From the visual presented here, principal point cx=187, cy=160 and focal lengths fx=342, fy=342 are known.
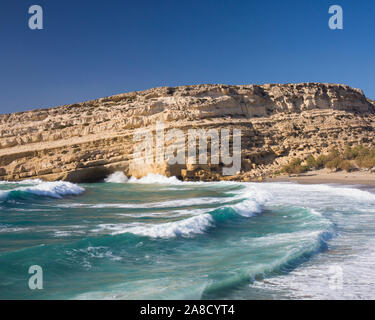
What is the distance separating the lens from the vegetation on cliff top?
89.0 ft

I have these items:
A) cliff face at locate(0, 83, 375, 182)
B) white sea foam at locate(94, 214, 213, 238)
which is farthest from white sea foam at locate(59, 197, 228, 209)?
cliff face at locate(0, 83, 375, 182)

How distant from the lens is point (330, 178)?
80.8ft

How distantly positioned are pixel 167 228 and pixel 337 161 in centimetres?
2260

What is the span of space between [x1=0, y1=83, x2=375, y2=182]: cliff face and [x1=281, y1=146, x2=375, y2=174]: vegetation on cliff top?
1.53m

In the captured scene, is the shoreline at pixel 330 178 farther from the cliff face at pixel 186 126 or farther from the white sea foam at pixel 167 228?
the white sea foam at pixel 167 228

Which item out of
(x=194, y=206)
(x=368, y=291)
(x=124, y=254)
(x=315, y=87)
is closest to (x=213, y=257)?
(x=124, y=254)

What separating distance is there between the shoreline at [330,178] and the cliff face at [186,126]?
2770mm

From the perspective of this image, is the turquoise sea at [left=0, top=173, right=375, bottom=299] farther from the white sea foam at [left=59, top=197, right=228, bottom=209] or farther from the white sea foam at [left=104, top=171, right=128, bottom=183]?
the white sea foam at [left=104, top=171, right=128, bottom=183]
